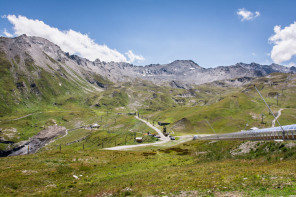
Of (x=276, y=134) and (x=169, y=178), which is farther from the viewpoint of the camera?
(x=276, y=134)

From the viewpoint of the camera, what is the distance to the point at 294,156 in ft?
99.2

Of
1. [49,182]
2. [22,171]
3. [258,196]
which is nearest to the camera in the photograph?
[258,196]

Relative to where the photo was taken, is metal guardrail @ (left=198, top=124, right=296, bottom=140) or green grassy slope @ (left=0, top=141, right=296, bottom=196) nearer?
green grassy slope @ (left=0, top=141, right=296, bottom=196)

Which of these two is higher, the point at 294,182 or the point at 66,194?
the point at 294,182

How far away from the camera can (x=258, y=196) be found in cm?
1630

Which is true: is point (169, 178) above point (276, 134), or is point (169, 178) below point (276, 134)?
below

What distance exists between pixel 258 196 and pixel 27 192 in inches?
1238

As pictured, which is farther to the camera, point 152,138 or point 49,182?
point 152,138

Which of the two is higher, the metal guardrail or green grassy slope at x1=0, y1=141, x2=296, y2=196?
the metal guardrail

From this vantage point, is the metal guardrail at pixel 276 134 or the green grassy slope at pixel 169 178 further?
the metal guardrail at pixel 276 134

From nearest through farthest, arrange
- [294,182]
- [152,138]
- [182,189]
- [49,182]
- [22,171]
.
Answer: [294,182]
[182,189]
[49,182]
[22,171]
[152,138]

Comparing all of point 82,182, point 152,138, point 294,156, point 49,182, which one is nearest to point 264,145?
point 294,156

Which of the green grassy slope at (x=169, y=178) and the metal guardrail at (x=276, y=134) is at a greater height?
the metal guardrail at (x=276, y=134)

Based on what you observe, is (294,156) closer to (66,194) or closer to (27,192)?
(66,194)
